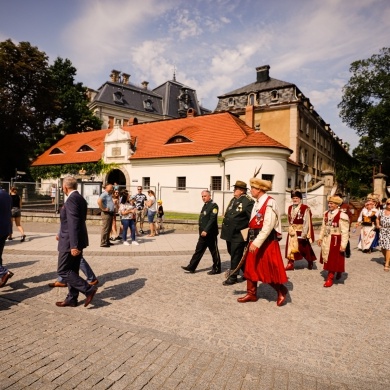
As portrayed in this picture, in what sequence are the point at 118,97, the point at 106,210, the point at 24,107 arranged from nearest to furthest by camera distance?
the point at 106,210 → the point at 24,107 → the point at 118,97

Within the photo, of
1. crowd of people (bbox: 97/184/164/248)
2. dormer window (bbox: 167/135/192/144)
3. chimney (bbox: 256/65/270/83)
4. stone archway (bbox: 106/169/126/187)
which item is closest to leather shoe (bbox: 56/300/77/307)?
crowd of people (bbox: 97/184/164/248)

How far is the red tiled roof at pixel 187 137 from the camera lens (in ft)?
74.1

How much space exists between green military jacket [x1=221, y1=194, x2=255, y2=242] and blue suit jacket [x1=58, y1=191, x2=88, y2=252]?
288 centimetres

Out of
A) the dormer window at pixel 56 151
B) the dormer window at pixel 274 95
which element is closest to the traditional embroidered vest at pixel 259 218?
the dormer window at pixel 56 151

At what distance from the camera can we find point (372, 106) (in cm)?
3644

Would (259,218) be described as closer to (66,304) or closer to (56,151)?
(66,304)

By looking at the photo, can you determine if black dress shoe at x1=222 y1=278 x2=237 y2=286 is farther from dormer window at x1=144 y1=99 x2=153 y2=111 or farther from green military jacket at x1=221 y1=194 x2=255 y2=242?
dormer window at x1=144 y1=99 x2=153 y2=111

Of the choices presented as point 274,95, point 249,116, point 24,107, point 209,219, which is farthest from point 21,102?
point 209,219

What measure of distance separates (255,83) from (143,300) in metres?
38.9

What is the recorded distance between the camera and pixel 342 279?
6824mm

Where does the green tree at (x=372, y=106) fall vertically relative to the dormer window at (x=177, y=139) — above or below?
above

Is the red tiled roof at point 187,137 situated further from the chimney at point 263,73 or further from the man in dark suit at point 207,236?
the chimney at point 263,73

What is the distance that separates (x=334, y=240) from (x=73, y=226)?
5.05 meters

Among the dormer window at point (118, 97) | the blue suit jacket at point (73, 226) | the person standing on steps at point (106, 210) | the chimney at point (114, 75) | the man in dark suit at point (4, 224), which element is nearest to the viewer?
the blue suit jacket at point (73, 226)
